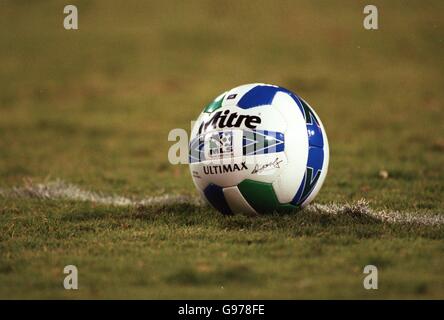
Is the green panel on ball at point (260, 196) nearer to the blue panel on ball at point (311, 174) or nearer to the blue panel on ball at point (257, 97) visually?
the blue panel on ball at point (311, 174)

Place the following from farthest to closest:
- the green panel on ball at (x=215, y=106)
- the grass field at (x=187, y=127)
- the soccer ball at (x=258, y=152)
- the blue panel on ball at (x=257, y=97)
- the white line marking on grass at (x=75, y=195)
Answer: the white line marking on grass at (x=75, y=195)
the green panel on ball at (x=215, y=106)
the blue panel on ball at (x=257, y=97)
the soccer ball at (x=258, y=152)
the grass field at (x=187, y=127)

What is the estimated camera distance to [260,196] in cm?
705

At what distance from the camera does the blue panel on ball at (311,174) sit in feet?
23.5

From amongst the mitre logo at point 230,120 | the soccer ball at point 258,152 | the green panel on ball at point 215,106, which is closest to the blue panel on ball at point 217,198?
the soccer ball at point 258,152

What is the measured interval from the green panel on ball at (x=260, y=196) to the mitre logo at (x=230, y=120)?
1.81 feet

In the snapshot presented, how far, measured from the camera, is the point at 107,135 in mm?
14469

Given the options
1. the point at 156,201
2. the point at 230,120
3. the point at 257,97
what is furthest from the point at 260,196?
the point at 156,201

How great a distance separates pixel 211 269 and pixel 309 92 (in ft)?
42.9

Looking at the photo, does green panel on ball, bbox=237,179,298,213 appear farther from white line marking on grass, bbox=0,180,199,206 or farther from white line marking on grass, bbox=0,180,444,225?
white line marking on grass, bbox=0,180,199,206

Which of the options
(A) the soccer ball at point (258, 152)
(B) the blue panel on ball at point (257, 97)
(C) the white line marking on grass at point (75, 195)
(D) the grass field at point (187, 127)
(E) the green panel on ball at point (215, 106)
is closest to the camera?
(D) the grass field at point (187, 127)

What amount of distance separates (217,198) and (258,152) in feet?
2.21

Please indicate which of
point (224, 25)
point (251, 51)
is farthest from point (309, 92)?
point (224, 25)

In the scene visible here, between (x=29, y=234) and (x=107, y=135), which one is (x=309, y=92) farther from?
(x=29, y=234)

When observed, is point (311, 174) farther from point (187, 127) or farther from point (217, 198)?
point (187, 127)
